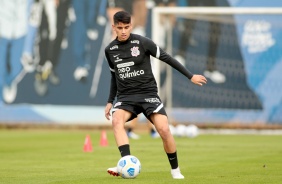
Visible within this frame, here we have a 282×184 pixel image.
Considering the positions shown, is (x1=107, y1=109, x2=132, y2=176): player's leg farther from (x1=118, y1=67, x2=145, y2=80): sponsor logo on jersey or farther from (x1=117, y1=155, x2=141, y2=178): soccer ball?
(x1=118, y1=67, x2=145, y2=80): sponsor logo on jersey

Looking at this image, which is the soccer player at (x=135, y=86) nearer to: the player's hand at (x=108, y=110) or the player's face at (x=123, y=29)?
the player's face at (x=123, y=29)

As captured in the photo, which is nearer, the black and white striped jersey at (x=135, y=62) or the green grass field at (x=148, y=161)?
the black and white striped jersey at (x=135, y=62)

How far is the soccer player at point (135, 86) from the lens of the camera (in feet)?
34.6

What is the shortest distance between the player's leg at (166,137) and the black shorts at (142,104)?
0.26 ft

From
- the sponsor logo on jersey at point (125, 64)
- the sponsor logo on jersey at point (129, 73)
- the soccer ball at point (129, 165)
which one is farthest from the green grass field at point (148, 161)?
the sponsor logo on jersey at point (125, 64)

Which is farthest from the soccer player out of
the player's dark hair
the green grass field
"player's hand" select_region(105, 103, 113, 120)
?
the green grass field

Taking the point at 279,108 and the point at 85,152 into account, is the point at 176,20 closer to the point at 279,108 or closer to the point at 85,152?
the point at 279,108

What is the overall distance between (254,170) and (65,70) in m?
16.9

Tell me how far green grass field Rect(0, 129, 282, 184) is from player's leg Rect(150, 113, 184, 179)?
0.15 m

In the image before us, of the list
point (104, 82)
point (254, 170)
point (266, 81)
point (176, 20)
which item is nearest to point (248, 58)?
point (266, 81)

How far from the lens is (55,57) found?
2830 cm

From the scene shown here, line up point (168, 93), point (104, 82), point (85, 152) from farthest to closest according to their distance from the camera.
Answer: point (104, 82) < point (168, 93) < point (85, 152)

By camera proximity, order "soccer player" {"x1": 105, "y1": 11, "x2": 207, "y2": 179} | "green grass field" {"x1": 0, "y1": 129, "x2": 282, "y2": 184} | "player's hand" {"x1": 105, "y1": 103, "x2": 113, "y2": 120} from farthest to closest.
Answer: "player's hand" {"x1": 105, "y1": 103, "x2": 113, "y2": 120}, "green grass field" {"x1": 0, "y1": 129, "x2": 282, "y2": 184}, "soccer player" {"x1": 105, "y1": 11, "x2": 207, "y2": 179}

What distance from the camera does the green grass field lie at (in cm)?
1075
